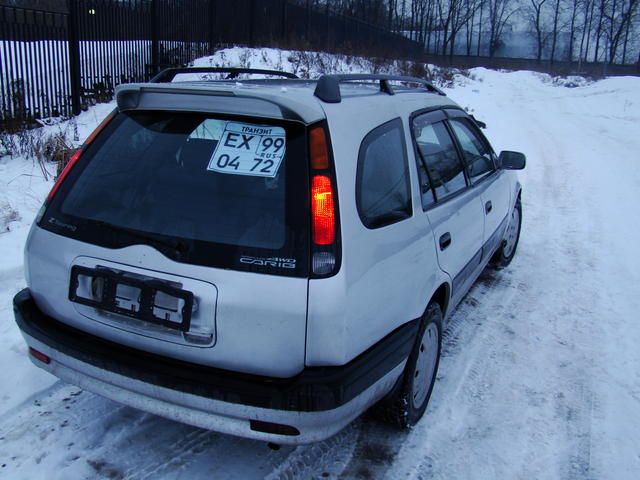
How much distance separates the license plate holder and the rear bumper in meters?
0.19

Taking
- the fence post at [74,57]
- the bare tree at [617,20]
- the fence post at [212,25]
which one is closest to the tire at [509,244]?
the fence post at [74,57]

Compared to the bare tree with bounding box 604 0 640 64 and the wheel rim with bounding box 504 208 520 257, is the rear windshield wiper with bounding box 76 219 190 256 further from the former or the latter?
the bare tree with bounding box 604 0 640 64

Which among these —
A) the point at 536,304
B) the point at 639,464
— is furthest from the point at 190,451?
the point at 536,304

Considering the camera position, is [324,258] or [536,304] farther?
[536,304]

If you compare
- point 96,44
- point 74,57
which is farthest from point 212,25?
point 74,57

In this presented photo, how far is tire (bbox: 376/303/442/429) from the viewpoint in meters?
3.00

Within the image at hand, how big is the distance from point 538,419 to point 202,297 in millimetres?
2171

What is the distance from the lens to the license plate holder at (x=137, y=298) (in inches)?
92.0

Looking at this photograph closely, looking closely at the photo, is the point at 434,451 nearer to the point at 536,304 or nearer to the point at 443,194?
the point at 443,194

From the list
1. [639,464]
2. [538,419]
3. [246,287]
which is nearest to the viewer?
[246,287]

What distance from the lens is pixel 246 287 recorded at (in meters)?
2.27

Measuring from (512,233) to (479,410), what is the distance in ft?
9.41

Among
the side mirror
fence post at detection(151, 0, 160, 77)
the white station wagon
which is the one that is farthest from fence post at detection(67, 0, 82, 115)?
the white station wagon

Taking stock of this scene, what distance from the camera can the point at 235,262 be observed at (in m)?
2.30
